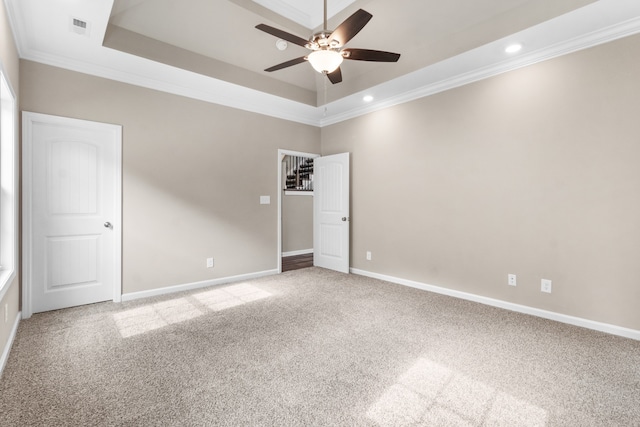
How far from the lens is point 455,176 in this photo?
3824mm

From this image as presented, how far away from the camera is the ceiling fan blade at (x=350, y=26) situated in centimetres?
202

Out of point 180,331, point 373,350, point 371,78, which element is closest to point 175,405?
point 180,331

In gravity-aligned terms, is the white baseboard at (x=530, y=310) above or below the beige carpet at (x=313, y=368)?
above

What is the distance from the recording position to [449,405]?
179cm

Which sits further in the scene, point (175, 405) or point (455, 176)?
point (455, 176)

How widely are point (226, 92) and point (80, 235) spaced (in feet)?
8.32

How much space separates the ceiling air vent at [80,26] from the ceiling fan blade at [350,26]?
88.4 inches

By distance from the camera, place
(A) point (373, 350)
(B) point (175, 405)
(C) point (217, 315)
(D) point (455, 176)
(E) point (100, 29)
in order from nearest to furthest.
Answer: (B) point (175, 405)
(A) point (373, 350)
(E) point (100, 29)
(C) point (217, 315)
(D) point (455, 176)

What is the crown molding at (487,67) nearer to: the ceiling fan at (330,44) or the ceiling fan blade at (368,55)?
the ceiling fan blade at (368,55)

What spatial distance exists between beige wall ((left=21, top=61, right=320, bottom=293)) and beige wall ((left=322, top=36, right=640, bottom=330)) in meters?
1.97

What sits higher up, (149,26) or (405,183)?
(149,26)

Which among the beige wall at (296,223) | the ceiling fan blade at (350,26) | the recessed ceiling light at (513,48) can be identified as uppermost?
the recessed ceiling light at (513,48)

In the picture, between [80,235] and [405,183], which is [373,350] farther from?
[80,235]

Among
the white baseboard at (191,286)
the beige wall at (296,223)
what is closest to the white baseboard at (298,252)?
the beige wall at (296,223)
